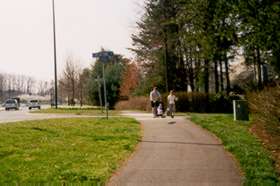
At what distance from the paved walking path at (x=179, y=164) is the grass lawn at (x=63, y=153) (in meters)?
0.43

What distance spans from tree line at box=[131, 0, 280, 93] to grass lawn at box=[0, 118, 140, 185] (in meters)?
7.71

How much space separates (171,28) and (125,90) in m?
19.8

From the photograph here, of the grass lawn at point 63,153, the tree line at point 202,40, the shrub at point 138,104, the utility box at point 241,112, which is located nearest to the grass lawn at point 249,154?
the grass lawn at point 63,153

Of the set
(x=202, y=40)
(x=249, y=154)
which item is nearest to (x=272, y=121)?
(x=249, y=154)

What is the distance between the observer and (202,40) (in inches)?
1058

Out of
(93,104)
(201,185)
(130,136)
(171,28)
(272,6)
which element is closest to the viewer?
(201,185)

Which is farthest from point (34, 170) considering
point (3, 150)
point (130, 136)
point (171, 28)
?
point (171, 28)

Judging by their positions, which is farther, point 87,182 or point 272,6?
point 272,6

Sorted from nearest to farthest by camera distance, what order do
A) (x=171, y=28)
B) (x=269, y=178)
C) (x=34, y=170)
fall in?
1. (x=269, y=178)
2. (x=34, y=170)
3. (x=171, y=28)

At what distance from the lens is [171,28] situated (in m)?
51.9

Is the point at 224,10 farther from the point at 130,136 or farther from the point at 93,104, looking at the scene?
the point at 93,104

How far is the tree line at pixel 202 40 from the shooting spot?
77.5 ft

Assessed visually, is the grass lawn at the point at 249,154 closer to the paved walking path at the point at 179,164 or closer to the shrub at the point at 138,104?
the paved walking path at the point at 179,164

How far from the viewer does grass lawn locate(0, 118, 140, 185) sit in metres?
10.3
